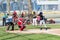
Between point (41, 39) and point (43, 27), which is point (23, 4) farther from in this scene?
point (41, 39)

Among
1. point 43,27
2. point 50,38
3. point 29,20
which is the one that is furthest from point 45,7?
point 50,38

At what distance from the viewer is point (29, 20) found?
3042 centimetres

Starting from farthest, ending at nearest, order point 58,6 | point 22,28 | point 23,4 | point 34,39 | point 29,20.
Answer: point 58,6 < point 23,4 < point 29,20 < point 22,28 < point 34,39

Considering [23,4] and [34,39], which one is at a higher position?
[23,4]

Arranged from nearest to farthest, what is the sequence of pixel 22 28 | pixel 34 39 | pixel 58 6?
pixel 34 39 < pixel 22 28 < pixel 58 6

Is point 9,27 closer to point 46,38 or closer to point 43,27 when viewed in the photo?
point 43,27

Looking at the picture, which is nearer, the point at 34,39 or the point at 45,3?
the point at 34,39

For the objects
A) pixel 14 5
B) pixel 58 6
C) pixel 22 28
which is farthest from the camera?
pixel 58 6

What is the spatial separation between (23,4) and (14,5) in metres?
6.38

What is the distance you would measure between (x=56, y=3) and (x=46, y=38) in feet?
237

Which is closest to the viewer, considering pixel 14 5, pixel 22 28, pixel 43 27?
pixel 22 28

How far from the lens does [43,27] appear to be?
73.9 feet

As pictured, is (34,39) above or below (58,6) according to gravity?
below

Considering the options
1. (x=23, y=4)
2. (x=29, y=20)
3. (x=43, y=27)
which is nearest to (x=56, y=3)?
(x=23, y=4)
